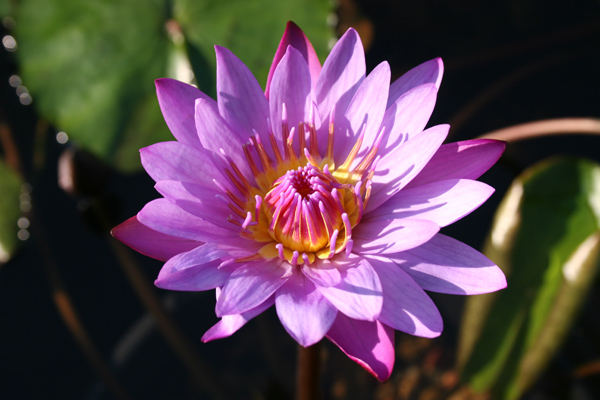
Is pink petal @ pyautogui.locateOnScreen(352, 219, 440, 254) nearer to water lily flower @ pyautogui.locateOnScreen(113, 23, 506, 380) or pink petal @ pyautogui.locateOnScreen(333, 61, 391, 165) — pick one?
water lily flower @ pyautogui.locateOnScreen(113, 23, 506, 380)

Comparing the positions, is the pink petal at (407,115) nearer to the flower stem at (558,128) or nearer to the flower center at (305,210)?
the flower center at (305,210)

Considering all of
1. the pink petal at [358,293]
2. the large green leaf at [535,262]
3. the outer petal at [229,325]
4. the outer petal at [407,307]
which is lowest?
the large green leaf at [535,262]

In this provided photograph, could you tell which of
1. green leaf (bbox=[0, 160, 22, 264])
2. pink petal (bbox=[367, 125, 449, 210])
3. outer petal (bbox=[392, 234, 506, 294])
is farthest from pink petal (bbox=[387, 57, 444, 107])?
green leaf (bbox=[0, 160, 22, 264])

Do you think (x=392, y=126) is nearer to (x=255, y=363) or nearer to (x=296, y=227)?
(x=296, y=227)

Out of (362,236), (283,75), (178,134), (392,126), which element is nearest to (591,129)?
(392,126)

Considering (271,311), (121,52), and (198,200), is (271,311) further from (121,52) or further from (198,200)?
(198,200)

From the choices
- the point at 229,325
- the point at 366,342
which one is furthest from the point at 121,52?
the point at 366,342

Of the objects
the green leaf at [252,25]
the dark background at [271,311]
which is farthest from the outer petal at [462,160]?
the dark background at [271,311]
